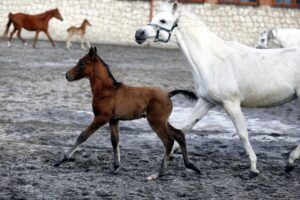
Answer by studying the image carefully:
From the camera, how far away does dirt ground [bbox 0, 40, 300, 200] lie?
6.36 m

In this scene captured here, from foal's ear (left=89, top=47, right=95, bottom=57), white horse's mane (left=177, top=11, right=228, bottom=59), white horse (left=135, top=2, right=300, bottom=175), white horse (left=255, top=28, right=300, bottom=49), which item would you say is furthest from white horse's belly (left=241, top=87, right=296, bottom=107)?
white horse (left=255, top=28, right=300, bottom=49)

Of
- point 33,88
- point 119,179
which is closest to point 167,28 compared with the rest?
point 119,179

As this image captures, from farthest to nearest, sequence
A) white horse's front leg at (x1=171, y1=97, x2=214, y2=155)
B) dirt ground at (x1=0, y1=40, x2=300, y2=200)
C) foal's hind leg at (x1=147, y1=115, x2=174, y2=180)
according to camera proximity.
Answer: white horse's front leg at (x1=171, y1=97, x2=214, y2=155), foal's hind leg at (x1=147, y1=115, x2=174, y2=180), dirt ground at (x1=0, y1=40, x2=300, y2=200)

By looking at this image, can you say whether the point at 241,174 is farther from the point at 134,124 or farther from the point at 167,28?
the point at 134,124

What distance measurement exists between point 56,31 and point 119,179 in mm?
21396

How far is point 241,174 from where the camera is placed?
23.4ft

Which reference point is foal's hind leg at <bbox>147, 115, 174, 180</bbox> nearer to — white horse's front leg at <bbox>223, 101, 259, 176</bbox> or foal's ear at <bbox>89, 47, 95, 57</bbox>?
white horse's front leg at <bbox>223, 101, 259, 176</bbox>

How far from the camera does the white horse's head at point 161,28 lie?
284 inches

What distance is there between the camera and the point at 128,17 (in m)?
27.5

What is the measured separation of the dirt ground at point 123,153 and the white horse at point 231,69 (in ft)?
2.14

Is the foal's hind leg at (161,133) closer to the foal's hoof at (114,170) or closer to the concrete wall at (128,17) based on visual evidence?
the foal's hoof at (114,170)

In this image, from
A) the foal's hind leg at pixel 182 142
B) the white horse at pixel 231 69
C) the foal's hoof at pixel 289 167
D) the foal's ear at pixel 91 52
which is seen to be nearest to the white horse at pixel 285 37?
the white horse at pixel 231 69

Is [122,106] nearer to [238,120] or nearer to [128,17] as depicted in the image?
[238,120]

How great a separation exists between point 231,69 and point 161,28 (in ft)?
2.74
